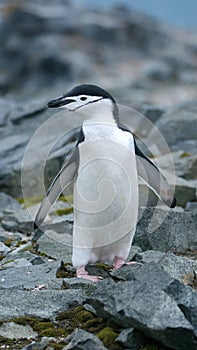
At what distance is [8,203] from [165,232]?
3.71m

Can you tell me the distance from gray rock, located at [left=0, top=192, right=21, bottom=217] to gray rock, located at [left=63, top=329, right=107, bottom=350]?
530 cm

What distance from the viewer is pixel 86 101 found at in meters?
5.71

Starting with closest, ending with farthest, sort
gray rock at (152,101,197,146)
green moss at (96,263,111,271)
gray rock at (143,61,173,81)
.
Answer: green moss at (96,263,111,271), gray rock at (152,101,197,146), gray rock at (143,61,173,81)

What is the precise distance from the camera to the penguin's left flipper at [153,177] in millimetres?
6211

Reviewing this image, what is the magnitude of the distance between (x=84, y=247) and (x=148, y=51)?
51.5 meters

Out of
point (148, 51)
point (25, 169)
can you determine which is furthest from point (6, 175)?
point (148, 51)

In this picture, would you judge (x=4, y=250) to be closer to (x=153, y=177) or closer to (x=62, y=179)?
(x=62, y=179)

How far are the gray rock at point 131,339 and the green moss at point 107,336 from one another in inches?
2.3

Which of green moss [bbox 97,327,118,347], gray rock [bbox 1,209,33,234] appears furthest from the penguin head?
gray rock [bbox 1,209,33,234]

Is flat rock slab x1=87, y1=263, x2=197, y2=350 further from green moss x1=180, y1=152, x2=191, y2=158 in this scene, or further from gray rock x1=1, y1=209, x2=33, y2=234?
green moss x1=180, y1=152, x2=191, y2=158

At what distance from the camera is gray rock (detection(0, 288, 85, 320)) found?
15.9 ft

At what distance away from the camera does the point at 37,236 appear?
736 centimetres

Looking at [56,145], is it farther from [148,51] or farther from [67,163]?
[148,51]

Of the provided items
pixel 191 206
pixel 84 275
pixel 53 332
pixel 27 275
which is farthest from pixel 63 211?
pixel 53 332
